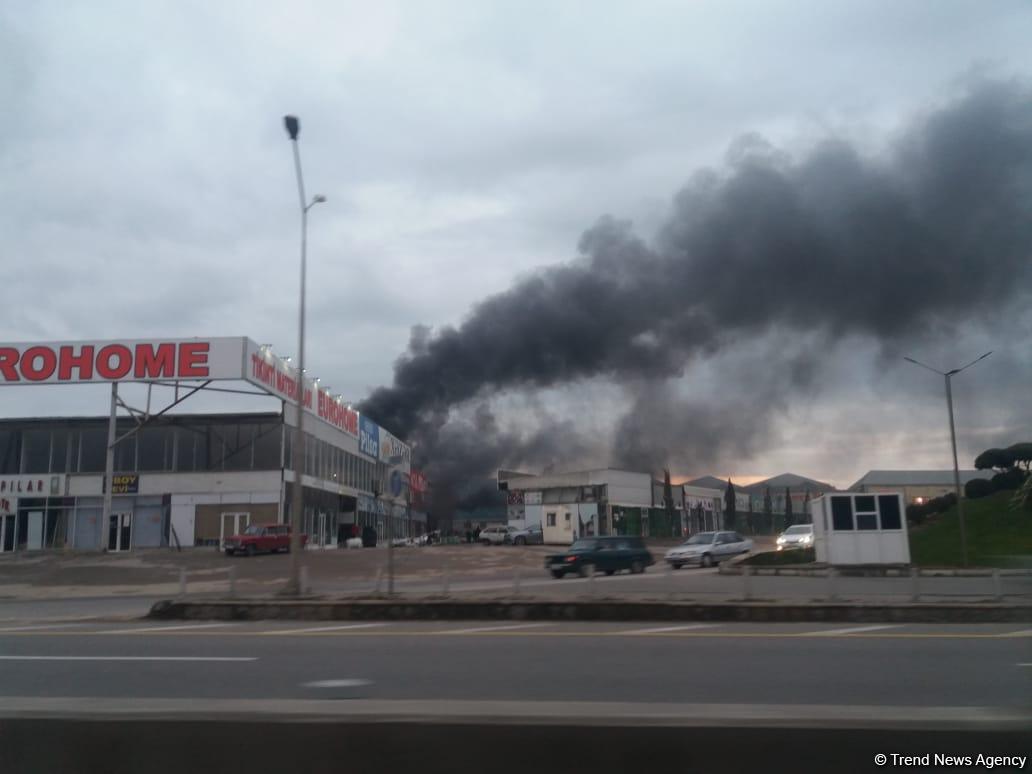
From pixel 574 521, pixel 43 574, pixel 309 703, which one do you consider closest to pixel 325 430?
pixel 574 521

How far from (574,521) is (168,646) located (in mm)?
45313

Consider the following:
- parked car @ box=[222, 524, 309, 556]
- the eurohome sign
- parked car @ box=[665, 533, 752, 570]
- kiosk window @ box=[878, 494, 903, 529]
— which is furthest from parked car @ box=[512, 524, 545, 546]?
kiosk window @ box=[878, 494, 903, 529]

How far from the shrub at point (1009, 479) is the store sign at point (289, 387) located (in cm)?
3565

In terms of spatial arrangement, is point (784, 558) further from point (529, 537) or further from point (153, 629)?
point (153, 629)

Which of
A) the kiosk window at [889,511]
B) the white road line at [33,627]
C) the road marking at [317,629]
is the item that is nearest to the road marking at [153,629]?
the white road line at [33,627]

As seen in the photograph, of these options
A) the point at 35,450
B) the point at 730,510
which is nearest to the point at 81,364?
the point at 35,450

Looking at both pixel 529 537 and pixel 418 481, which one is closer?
pixel 529 537

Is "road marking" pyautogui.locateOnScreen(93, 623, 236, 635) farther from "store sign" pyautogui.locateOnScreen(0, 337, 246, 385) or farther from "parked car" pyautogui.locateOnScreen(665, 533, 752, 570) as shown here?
"store sign" pyautogui.locateOnScreen(0, 337, 246, 385)

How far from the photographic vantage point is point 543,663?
35.3ft

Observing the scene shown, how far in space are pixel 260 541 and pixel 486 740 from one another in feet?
125

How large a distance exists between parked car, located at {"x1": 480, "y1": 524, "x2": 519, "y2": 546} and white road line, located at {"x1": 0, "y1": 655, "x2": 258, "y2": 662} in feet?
148

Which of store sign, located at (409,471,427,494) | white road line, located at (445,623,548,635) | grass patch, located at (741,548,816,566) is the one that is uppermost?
store sign, located at (409,471,427,494)

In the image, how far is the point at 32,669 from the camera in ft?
35.2

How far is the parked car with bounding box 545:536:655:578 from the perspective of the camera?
2911cm
